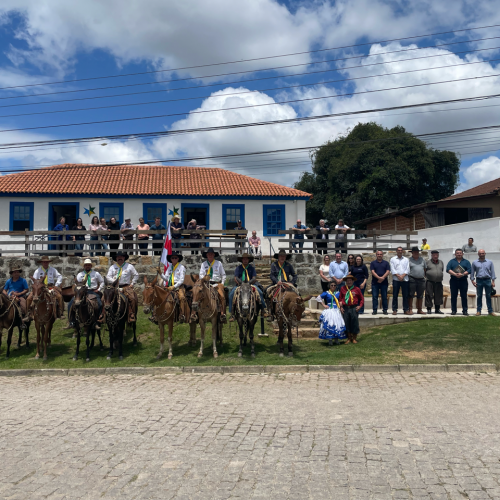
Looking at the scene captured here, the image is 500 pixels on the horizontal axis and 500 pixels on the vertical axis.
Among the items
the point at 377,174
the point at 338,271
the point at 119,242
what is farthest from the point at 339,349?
the point at 377,174

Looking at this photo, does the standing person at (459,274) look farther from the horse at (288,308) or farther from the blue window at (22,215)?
the blue window at (22,215)

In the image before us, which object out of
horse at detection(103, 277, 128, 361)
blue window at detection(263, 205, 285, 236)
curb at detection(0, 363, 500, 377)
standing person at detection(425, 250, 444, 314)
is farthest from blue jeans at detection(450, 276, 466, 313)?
blue window at detection(263, 205, 285, 236)

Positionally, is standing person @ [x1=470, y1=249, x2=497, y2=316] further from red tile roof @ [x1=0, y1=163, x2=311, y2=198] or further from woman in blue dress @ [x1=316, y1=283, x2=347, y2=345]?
red tile roof @ [x1=0, y1=163, x2=311, y2=198]

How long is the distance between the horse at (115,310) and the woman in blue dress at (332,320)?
17.1 feet

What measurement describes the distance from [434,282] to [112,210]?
58.6 feet

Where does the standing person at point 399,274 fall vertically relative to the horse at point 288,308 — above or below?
above

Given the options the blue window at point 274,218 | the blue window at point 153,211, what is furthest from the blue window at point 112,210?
the blue window at point 274,218

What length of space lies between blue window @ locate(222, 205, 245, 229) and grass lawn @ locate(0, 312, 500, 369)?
13.1 meters

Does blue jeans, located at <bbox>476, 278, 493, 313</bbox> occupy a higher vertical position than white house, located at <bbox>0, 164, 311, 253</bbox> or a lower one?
lower

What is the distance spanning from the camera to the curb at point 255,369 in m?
9.73

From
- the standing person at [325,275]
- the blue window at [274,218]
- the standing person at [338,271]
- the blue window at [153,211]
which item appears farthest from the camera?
the blue window at [274,218]

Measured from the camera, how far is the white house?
2488cm

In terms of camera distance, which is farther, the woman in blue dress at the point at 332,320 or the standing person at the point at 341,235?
the standing person at the point at 341,235

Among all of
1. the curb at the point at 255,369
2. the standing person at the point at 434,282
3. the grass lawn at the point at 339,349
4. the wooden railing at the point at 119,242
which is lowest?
the curb at the point at 255,369
